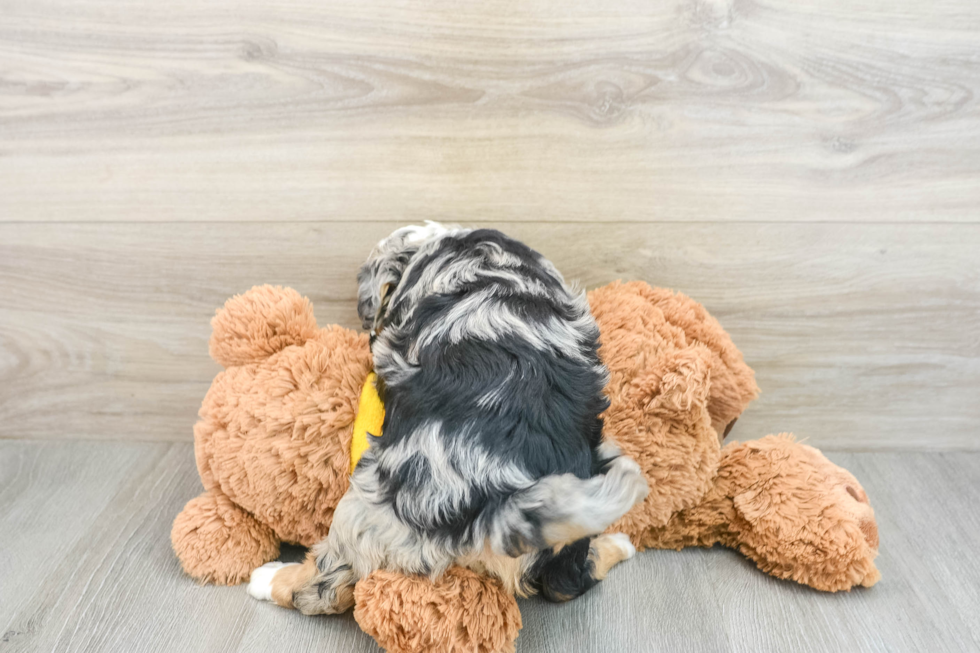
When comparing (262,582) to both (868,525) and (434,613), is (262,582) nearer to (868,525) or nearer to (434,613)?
(434,613)

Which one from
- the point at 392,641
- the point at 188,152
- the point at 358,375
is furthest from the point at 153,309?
the point at 392,641

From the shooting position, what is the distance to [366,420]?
1.29 meters

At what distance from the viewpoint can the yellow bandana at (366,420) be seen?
1.28m

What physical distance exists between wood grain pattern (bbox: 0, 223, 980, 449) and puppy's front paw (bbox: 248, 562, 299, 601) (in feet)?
2.03

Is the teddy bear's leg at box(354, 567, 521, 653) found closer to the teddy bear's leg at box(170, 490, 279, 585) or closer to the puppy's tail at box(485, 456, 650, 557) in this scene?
the puppy's tail at box(485, 456, 650, 557)

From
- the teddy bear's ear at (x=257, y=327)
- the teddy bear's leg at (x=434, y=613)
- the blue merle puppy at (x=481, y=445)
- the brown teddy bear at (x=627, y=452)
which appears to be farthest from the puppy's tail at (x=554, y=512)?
the teddy bear's ear at (x=257, y=327)

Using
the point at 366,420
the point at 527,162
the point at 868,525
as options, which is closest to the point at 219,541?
the point at 366,420

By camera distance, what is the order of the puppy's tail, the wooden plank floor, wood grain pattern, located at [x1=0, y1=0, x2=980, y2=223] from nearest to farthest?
the puppy's tail, the wooden plank floor, wood grain pattern, located at [x1=0, y1=0, x2=980, y2=223]

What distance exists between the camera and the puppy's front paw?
1344 millimetres

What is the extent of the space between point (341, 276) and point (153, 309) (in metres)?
0.51

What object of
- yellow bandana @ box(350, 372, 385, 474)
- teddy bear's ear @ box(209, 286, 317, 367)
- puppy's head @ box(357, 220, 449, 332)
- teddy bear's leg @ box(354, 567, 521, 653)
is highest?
puppy's head @ box(357, 220, 449, 332)

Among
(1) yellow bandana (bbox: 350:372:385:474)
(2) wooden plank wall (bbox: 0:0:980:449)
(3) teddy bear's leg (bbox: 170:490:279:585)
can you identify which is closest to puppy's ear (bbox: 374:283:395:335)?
(1) yellow bandana (bbox: 350:372:385:474)

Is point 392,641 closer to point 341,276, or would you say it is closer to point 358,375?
point 358,375

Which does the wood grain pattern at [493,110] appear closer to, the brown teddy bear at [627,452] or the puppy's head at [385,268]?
the puppy's head at [385,268]
